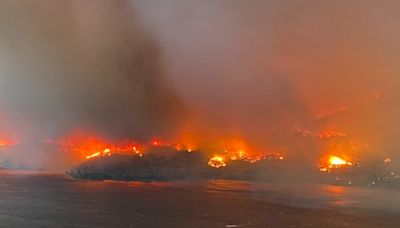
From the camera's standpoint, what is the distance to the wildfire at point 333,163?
171 m

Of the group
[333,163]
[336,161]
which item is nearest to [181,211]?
[333,163]

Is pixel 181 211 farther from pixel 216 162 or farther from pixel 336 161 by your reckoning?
pixel 336 161

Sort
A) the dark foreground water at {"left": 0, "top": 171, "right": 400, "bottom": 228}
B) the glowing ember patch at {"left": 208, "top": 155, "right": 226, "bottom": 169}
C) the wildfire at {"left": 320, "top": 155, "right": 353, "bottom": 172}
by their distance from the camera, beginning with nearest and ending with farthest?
the dark foreground water at {"left": 0, "top": 171, "right": 400, "bottom": 228} < the wildfire at {"left": 320, "top": 155, "right": 353, "bottom": 172} < the glowing ember patch at {"left": 208, "top": 155, "right": 226, "bottom": 169}

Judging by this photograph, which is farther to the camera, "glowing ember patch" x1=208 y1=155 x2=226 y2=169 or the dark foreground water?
"glowing ember patch" x1=208 y1=155 x2=226 y2=169

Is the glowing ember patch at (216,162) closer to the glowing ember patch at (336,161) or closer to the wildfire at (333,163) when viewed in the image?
the wildfire at (333,163)

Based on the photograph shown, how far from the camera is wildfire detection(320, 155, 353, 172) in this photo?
171300 mm

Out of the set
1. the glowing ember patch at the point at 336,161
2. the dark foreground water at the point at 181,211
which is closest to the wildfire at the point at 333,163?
the glowing ember patch at the point at 336,161

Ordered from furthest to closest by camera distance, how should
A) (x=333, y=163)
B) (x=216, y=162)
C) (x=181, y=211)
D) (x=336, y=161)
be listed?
(x=216, y=162), (x=336, y=161), (x=333, y=163), (x=181, y=211)

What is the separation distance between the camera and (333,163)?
17462 centimetres

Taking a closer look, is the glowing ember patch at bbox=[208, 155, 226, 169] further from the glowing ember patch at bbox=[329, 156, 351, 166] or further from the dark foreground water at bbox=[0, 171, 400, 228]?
the dark foreground water at bbox=[0, 171, 400, 228]

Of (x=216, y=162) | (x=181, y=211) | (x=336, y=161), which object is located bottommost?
(x=181, y=211)

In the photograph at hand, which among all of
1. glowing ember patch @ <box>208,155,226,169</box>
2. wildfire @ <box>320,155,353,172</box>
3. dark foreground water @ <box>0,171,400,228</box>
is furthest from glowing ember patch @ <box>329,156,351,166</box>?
dark foreground water @ <box>0,171,400,228</box>

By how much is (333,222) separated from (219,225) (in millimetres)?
18233

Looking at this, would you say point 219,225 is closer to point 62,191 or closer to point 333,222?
point 333,222
